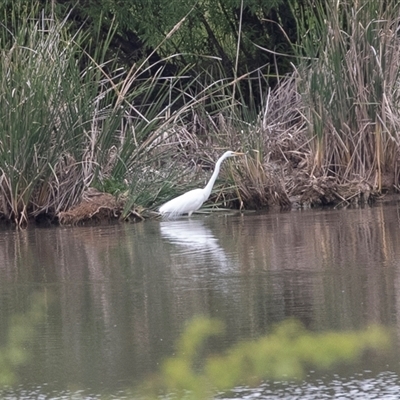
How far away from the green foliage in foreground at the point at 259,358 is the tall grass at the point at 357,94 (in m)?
6.25

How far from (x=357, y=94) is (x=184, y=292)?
5.54m

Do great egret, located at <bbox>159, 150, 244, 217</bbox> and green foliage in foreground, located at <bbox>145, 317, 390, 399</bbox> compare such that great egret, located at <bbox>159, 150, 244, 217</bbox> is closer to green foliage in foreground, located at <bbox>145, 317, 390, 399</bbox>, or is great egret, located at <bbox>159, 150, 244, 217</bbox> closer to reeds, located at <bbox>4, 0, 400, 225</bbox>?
reeds, located at <bbox>4, 0, 400, 225</bbox>

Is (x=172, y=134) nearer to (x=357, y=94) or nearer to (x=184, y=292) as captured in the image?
(x=357, y=94)

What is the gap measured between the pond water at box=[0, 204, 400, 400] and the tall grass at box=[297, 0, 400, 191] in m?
1.55

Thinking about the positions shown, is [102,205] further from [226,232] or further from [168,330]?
[168,330]

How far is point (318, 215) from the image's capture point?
10414 mm

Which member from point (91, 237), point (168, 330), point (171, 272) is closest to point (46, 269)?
point (171, 272)

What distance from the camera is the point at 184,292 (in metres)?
6.43

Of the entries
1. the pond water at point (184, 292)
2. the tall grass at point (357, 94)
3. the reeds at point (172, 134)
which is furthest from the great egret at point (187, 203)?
the tall grass at point (357, 94)

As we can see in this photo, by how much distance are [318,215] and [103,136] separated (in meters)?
2.41

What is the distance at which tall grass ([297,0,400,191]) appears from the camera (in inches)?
445

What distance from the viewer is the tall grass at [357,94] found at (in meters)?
11.3

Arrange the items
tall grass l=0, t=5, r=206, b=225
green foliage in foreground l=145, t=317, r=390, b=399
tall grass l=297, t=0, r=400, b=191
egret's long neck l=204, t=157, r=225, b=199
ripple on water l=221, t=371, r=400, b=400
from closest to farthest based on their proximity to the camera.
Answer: ripple on water l=221, t=371, r=400, b=400, green foliage in foreground l=145, t=317, r=390, b=399, tall grass l=0, t=5, r=206, b=225, egret's long neck l=204, t=157, r=225, b=199, tall grass l=297, t=0, r=400, b=191

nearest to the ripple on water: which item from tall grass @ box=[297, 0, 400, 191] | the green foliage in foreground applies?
the green foliage in foreground
